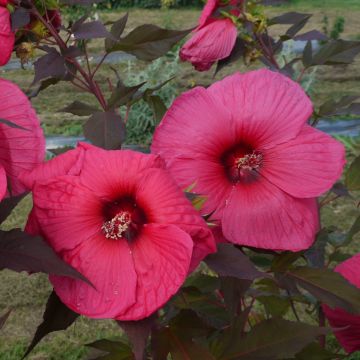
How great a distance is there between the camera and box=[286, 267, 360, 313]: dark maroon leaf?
2.13 feet

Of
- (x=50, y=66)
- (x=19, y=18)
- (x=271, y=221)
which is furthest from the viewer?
(x=50, y=66)

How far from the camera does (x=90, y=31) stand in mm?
791

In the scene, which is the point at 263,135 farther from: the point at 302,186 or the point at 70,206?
the point at 70,206

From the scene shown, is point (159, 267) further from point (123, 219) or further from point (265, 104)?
point (265, 104)

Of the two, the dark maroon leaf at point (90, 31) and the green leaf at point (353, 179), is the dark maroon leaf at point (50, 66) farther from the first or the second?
the green leaf at point (353, 179)

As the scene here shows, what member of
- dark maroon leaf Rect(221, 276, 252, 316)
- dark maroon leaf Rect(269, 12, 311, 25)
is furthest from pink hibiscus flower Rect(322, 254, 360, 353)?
dark maroon leaf Rect(269, 12, 311, 25)

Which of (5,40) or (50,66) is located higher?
(5,40)

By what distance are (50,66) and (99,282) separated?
38 centimetres

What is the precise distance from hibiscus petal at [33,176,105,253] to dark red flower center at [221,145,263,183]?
166 millimetres

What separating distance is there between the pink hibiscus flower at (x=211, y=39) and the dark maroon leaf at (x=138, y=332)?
41cm

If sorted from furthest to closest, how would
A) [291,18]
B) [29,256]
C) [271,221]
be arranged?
[291,18]
[271,221]
[29,256]

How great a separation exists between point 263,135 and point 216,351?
0.28 m

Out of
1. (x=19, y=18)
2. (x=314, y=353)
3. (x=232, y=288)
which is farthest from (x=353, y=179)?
(x=19, y=18)

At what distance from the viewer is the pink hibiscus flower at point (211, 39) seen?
31.5 inches
